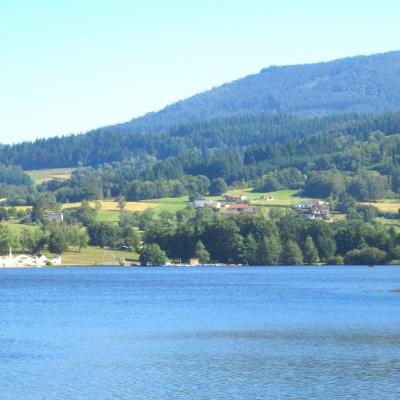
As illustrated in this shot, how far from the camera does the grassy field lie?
169m

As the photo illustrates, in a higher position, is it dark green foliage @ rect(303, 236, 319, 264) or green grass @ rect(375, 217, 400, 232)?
green grass @ rect(375, 217, 400, 232)

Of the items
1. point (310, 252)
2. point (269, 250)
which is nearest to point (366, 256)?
point (310, 252)

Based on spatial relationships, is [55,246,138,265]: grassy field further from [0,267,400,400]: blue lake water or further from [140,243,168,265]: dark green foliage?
[0,267,400,400]: blue lake water

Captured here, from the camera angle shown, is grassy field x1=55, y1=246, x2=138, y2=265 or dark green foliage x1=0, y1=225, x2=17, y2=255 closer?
dark green foliage x1=0, y1=225, x2=17, y2=255

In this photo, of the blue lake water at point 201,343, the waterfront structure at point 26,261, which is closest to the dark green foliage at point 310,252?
the waterfront structure at point 26,261

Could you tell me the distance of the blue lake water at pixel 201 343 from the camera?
44500mm

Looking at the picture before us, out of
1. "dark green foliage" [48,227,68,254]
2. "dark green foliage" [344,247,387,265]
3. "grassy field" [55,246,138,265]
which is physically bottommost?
"dark green foliage" [344,247,387,265]

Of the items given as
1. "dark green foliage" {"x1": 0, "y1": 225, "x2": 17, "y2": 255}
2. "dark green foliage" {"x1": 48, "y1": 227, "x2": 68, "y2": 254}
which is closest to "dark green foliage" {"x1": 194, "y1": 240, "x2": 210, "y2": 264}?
"dark green foliage" {"x1": 48, "y1": 227, "x2": 68, "y2": 254}

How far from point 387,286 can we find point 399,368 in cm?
5919

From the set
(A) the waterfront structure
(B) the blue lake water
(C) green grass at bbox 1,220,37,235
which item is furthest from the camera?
(C) green grass at bbox 1,220,37,235

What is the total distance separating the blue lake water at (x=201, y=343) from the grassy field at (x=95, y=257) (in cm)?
6231

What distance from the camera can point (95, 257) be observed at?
170625 mm

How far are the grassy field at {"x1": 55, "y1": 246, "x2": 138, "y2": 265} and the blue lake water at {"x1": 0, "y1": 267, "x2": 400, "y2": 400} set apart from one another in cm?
6231

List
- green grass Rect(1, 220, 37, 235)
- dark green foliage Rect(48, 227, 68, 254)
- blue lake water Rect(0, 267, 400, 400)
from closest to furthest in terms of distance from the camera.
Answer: blue lake water Rect(0, 267, 400, 400) < dark green foliage Rect(48, 227, 68, 254) < green grass Rect(1, 220, 37, 235)
